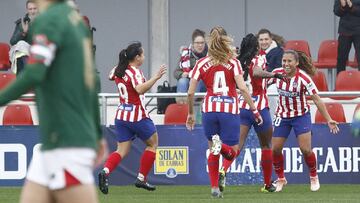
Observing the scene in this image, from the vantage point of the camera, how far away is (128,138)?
1498 cm

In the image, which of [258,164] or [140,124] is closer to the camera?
[140,124]

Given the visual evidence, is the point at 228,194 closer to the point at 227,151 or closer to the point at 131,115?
the point at 227,151

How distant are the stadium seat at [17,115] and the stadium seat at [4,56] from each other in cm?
288

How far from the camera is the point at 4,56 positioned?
803 inches

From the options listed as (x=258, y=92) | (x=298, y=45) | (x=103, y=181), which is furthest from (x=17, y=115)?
(x=298, y=45)

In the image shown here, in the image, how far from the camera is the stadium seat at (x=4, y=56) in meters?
20.3

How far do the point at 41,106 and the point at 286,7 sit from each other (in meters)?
16.5

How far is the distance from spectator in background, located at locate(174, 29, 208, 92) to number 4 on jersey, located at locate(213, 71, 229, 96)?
13.8ft

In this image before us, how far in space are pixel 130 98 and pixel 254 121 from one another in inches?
65.2

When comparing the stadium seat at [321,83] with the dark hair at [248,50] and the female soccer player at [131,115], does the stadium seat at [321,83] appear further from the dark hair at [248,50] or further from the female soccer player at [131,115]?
the female soccer player at [131,115]

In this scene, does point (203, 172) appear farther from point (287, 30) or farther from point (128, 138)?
point (287, 30)

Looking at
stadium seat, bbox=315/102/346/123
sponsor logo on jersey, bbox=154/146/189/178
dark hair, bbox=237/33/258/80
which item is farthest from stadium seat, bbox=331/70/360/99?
dark hair, bbox=237/33/258/80

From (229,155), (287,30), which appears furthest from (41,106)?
(287,30)

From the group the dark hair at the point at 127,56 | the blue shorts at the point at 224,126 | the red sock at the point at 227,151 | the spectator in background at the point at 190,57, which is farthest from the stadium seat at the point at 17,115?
the red sock at the point at 227,151
